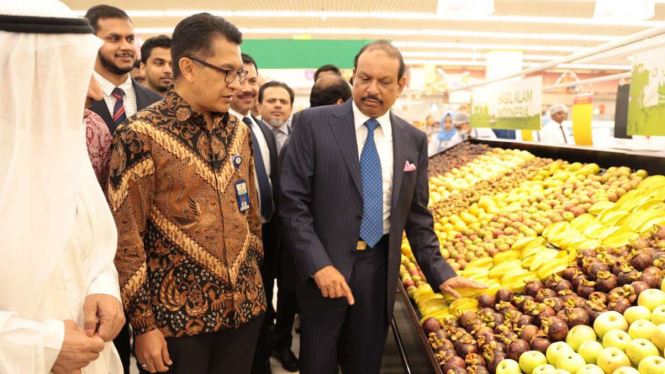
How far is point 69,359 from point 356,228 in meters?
1.17

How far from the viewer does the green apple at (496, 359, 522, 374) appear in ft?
5.37

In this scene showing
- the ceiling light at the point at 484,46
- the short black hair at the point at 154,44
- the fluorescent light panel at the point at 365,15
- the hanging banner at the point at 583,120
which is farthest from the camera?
the ceiling light at the point at 484,46

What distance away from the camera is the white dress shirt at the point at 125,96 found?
7.53ft

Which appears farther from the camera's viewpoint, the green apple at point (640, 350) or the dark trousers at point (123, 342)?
the dark trousers at point (123, 342)

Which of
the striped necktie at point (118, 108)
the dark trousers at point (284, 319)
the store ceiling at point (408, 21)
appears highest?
the store ceiling at point (408, 21)

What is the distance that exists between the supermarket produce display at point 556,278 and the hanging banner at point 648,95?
390mm

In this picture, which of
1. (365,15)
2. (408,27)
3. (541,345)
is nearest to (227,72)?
(541,345)

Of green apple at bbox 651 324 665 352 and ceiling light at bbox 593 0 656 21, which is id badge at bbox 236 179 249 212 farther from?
ceiling light at bbox 593 0 656 21

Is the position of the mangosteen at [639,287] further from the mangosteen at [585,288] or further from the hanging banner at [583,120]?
the hanging banner at [583,120]

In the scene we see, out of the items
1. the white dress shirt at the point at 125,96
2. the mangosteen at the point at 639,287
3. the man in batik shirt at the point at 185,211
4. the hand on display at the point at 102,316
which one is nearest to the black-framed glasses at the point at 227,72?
the man in batik shirt at the point at 185,211

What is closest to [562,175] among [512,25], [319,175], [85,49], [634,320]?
[634,320]

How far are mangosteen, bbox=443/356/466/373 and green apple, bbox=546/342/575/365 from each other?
0.31 meters

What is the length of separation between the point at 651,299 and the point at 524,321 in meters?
0.43

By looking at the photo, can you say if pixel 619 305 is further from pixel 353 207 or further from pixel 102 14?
pixel 102 14
